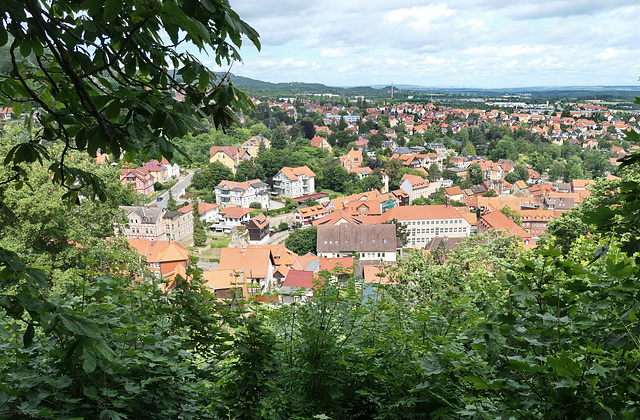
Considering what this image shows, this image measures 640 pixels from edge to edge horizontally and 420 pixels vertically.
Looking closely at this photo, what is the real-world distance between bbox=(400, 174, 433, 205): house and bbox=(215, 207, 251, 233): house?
22.6 metres

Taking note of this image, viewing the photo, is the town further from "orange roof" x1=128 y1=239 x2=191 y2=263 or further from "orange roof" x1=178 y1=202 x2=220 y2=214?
"orange roof" x1=178 y1=202 x2=220 y2=214

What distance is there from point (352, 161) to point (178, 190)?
26247 millimetres

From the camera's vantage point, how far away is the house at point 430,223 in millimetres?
40094

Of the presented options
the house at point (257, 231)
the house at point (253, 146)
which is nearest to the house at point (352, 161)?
the house at point (253, 146)

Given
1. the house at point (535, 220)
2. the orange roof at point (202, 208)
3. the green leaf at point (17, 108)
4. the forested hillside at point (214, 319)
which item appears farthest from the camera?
the house at point (535, 220)

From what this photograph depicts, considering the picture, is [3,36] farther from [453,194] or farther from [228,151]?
[228,151]

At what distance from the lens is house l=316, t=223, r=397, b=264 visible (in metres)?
33.1

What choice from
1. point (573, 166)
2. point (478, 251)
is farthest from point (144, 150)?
point (573, 166)

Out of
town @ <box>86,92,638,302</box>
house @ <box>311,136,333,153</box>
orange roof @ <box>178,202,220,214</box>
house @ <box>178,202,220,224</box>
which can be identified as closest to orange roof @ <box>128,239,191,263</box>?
town @ <box>86,92,638,302</box>

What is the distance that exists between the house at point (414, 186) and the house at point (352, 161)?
9646 millimetres

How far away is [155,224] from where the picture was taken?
36406mm

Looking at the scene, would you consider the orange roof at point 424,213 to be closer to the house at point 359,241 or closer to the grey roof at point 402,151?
the house at point 359,241

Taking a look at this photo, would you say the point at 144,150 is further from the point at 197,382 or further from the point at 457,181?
the point at 457,181

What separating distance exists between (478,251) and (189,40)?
27.1 ft
